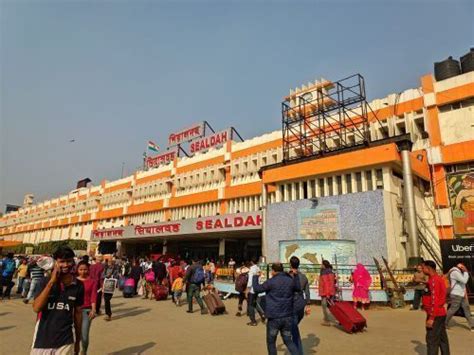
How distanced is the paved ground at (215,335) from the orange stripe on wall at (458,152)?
12875mm

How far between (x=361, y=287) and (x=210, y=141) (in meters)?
27.3

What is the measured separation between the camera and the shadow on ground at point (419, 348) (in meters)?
6.57

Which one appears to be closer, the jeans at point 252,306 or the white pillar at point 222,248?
the jeans at point 252,306

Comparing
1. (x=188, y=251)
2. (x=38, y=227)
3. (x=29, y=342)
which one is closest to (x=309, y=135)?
(x=188, y=251)

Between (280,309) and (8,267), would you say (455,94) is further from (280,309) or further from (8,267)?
(8,267)

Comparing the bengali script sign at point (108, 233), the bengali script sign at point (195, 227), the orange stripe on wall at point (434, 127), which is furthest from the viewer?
the bengali script sign at point (108, 233)

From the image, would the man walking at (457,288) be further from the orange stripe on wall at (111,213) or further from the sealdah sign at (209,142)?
the orange stripe on wall at (111,213)

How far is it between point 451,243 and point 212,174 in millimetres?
25047

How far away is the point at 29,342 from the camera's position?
720 cm

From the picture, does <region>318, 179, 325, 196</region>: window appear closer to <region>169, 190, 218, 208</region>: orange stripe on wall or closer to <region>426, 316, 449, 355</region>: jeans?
<region>426, 316, 449, 355</region>: jeans

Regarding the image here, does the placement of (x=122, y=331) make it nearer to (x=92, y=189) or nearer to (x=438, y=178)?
(x=438, y=178)

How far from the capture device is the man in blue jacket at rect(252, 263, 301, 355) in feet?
17.1

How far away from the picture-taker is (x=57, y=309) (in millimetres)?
3592

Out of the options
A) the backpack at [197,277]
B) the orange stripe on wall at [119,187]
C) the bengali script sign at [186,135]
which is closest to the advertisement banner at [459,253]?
the backpack at [197,277]
